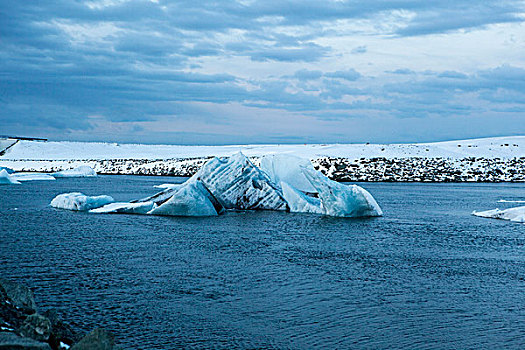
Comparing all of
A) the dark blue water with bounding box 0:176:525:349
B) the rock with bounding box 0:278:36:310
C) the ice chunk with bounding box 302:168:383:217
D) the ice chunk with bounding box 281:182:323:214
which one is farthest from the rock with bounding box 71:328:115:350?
the ice chunk with bounding box 281:182:323:214

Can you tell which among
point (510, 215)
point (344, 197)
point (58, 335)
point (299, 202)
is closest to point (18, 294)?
point (58, 335)

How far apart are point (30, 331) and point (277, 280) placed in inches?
190

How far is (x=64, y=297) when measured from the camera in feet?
25.6

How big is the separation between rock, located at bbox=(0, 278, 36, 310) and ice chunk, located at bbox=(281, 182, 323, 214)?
1396cm

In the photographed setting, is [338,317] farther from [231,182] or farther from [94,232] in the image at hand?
[231,182]

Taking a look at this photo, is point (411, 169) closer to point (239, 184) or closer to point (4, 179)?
point (239, 184)

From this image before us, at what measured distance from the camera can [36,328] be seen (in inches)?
188

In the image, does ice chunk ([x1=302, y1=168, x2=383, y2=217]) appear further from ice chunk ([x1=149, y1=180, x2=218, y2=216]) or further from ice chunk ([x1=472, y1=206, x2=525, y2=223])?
ice chunk ([x1=149, y1=180, x2=218, y2=216])

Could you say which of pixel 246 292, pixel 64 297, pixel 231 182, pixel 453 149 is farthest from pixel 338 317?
pixel 453 149

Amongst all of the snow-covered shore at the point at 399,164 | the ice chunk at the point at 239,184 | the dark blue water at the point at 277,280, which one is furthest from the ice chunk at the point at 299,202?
the snow-covered shore at the point at 399,164

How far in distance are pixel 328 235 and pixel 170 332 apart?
8.17 m

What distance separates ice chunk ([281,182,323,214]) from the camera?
19.6 m

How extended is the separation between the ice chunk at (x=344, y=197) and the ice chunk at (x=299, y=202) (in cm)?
117

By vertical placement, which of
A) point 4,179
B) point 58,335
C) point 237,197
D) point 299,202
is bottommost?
point 58,335
